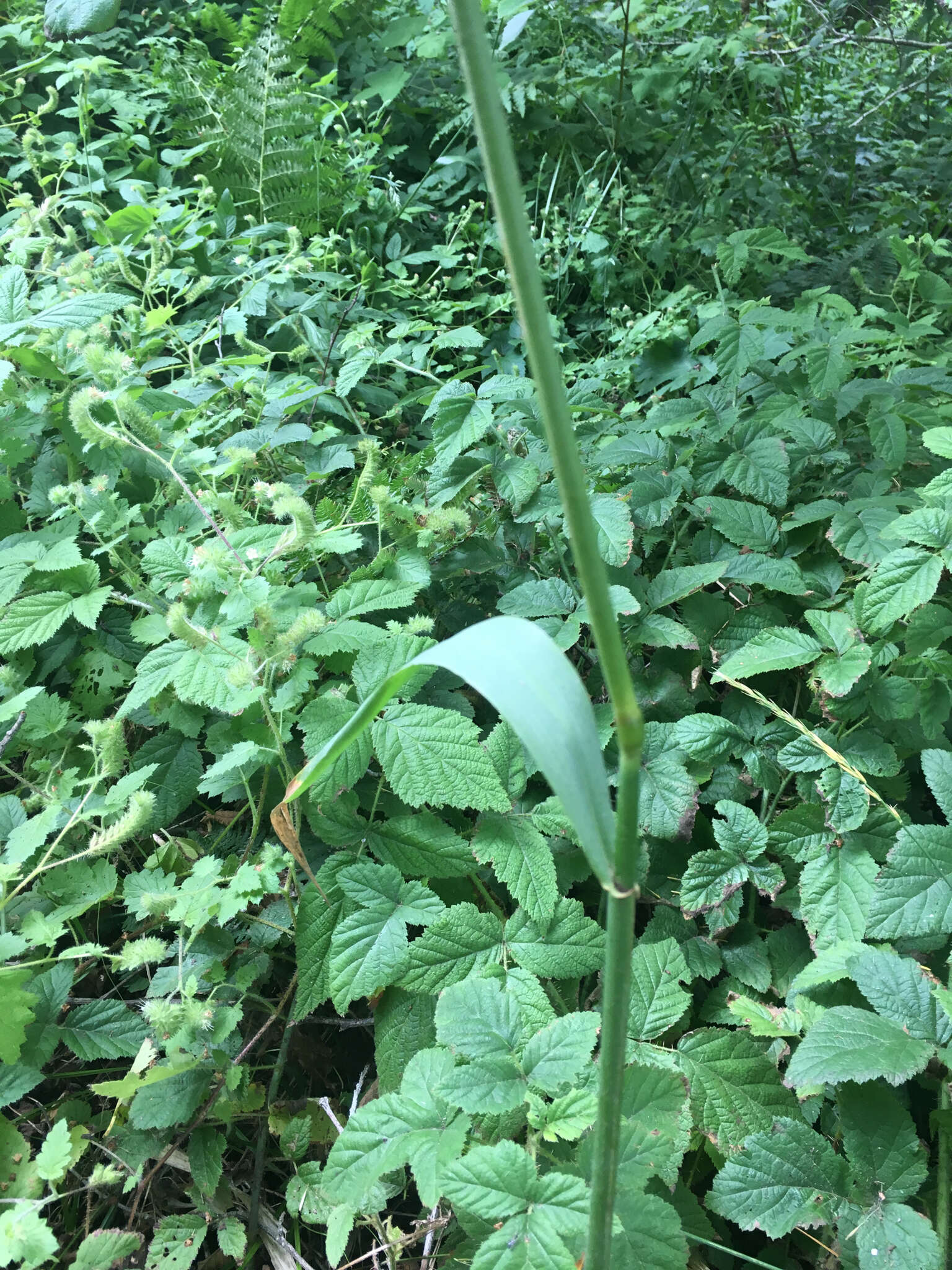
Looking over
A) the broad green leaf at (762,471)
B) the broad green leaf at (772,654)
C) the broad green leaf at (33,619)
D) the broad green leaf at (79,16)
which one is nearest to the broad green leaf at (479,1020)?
the broad green leaf at (772,654)

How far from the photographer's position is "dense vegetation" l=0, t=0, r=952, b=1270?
0.82 metres

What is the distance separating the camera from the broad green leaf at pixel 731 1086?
881 mm

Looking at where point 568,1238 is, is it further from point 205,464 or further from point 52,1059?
point 205,464

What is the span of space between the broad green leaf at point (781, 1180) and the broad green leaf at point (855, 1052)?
2.4 inches

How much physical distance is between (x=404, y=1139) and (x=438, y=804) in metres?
0.34

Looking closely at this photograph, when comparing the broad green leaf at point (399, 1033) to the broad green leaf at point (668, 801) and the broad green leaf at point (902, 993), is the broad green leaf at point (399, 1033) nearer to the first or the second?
the broad green leaf at point (668, 801)

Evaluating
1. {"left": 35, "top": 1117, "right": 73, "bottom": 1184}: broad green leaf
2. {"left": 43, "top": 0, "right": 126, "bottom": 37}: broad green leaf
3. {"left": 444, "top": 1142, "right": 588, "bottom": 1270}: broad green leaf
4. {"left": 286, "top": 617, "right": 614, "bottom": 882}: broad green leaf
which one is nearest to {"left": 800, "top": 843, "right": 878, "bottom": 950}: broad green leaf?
{"left": 444, "top": 1142, "right": 588, "bottom": 1270}: broad green leaf

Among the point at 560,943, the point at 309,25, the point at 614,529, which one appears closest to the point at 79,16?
the point at 614,529

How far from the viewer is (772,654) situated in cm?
114

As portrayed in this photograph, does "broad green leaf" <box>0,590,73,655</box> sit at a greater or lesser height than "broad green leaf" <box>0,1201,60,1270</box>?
greater

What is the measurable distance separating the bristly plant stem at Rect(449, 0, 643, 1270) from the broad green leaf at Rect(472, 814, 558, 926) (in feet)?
1.54

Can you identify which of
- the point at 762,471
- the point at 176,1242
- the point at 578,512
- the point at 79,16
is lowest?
the point at 176,1242

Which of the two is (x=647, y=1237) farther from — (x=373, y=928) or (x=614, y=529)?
(x=614, y=529)

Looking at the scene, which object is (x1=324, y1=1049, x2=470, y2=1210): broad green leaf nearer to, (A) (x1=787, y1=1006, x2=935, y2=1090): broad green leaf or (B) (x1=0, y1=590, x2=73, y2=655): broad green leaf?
(A) (x1=787, y1=1006, x2=935, y2=1090): broad green leaf
